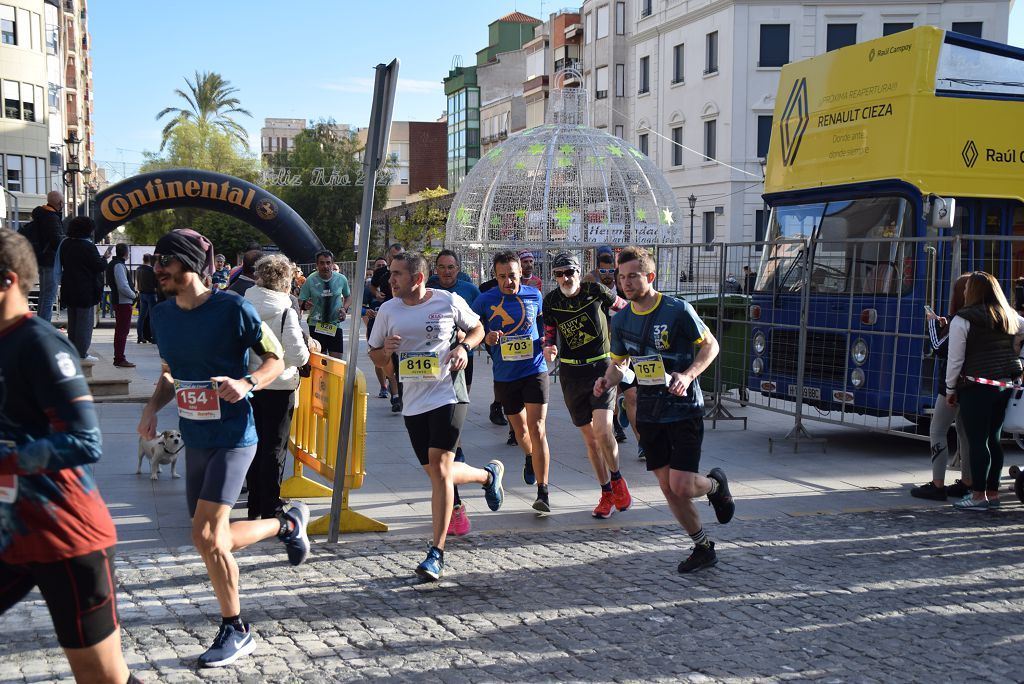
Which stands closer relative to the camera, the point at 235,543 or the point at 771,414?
the point at 235,543

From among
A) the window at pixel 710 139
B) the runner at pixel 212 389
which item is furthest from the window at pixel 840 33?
the runner at pixel 212 389

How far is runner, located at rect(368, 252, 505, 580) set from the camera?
6164 millimetres

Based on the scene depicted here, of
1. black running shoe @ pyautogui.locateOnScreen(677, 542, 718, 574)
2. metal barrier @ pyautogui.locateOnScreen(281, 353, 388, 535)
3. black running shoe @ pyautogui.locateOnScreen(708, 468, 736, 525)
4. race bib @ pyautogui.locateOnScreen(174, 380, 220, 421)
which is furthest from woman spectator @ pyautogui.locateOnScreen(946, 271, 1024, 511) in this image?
race bib @ pyautogui.locateOnScreen(174, 380, 220, 421)

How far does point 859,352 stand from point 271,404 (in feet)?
20.1

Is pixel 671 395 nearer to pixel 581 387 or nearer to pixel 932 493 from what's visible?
pixel 581 387

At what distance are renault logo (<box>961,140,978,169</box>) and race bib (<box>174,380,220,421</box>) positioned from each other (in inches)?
331

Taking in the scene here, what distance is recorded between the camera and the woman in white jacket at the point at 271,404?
22.1 ft

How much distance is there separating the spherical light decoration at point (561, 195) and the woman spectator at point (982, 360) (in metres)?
19.7

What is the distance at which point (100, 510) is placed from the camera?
3422mm

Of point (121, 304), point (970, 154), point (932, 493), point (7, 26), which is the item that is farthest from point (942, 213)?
point (7, 26)

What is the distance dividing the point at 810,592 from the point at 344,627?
2516 mm

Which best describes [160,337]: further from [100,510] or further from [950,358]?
[950,358]

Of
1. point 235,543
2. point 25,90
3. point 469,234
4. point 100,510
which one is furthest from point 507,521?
point 25,90

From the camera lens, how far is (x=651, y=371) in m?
6.32
